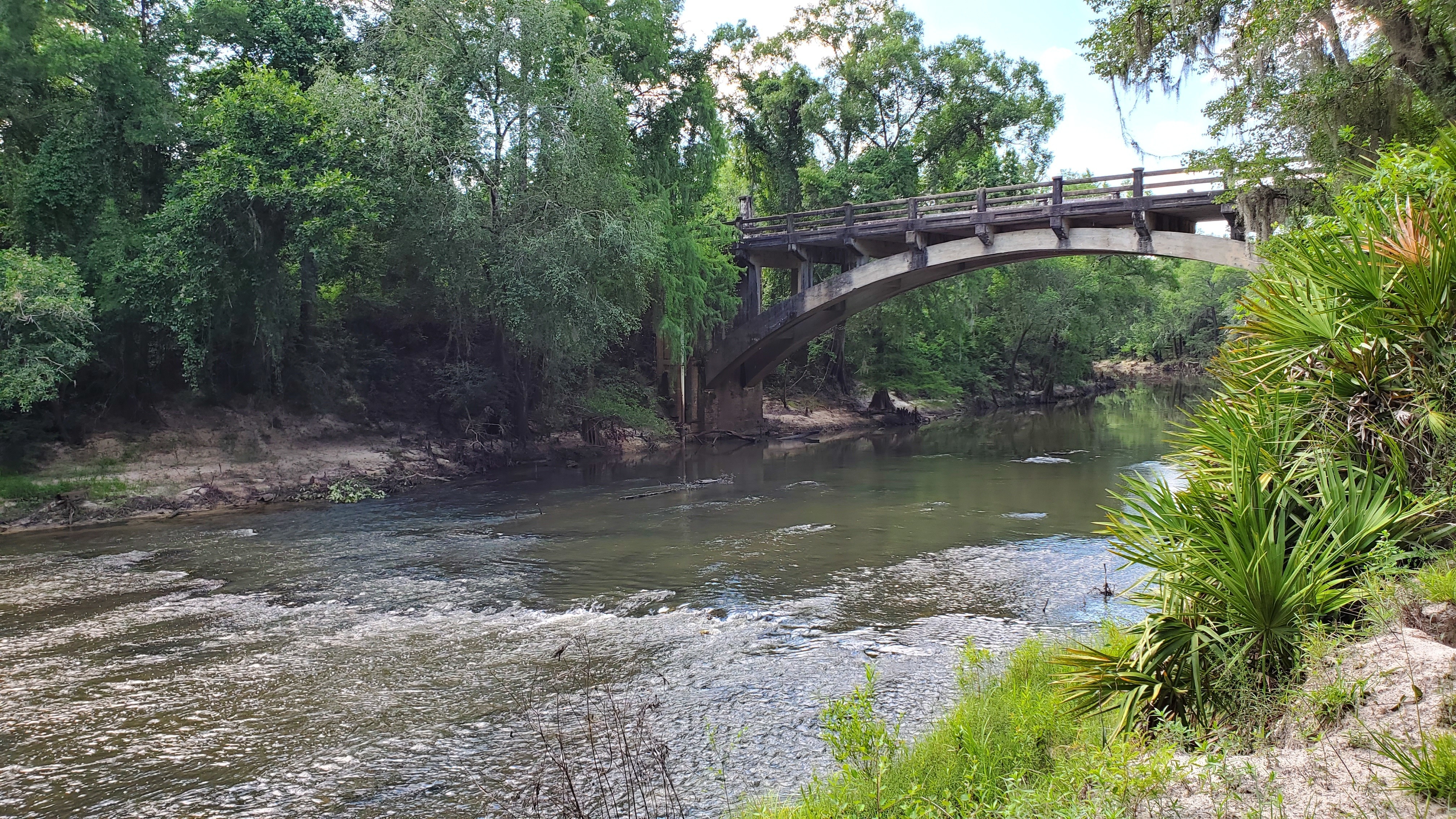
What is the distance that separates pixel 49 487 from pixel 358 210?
21.1ft

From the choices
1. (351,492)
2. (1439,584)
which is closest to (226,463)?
(351,492)

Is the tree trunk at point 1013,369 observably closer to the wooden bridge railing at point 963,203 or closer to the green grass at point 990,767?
the wooden bridge railing at point 963,203

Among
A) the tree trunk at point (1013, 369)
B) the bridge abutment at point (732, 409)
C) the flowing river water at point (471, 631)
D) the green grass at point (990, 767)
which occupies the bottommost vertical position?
the flowing river water at point (471, 631)

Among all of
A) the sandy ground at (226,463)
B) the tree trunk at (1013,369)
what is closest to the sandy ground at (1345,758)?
the sandy ground at (226,463)

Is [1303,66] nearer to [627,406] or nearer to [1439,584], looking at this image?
[1439,584]

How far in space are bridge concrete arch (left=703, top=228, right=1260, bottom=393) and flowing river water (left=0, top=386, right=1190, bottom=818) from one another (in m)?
5.97

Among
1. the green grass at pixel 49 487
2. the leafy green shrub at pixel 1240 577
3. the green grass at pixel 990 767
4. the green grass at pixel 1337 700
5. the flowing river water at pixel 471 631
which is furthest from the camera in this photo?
the green grass at pixel 49 487

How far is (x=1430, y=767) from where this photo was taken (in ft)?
9.80

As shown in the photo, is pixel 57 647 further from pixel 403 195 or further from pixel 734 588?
pixel 403 195

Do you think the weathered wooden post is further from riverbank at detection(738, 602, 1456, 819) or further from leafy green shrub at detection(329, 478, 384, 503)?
riverbank at detection(738, 602, 1456, 819)

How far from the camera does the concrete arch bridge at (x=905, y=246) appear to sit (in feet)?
61.3

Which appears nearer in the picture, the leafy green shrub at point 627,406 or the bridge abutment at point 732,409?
the leafy green shrub at point 627,406

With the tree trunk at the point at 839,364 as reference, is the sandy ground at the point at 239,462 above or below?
below

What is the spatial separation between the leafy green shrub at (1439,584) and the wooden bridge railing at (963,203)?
35.2ft
